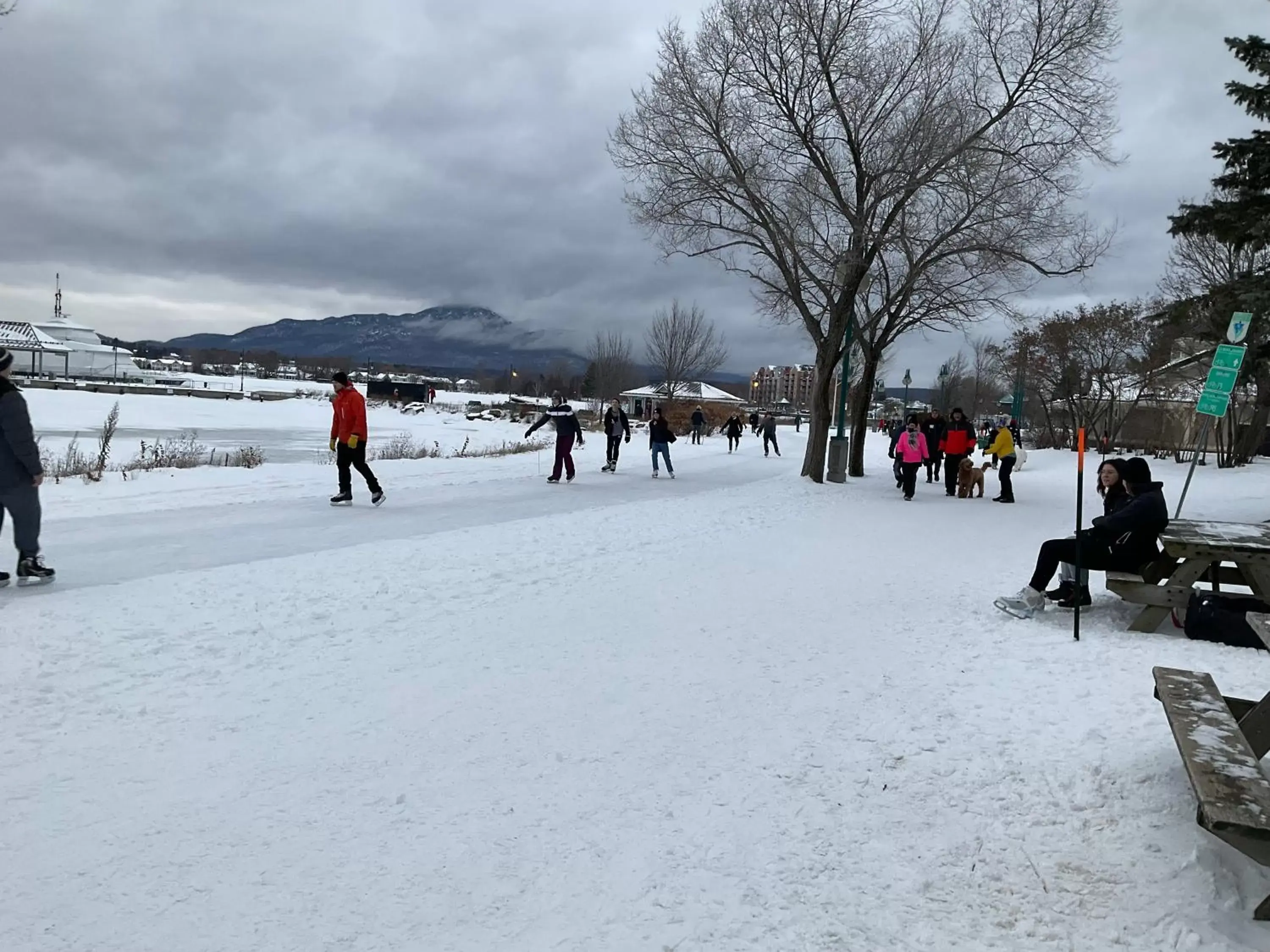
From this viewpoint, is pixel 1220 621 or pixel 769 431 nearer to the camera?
pixel 1220 621

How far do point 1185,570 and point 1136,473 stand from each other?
41.2 inches

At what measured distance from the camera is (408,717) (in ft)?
14.6

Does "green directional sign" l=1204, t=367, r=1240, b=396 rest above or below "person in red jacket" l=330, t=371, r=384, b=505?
above

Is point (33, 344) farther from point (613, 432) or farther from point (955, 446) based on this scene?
point (955, 446)

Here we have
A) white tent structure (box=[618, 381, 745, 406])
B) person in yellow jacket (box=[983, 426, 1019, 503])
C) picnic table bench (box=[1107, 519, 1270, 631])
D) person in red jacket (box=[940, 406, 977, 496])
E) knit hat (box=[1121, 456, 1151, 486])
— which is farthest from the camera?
white tent structure (box=[618, 381, 745, 406])

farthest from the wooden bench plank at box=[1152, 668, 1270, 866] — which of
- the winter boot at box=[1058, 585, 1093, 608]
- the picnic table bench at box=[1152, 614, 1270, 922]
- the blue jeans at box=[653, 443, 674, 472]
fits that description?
the blue jeans at box=[653, 443, 674, 472]

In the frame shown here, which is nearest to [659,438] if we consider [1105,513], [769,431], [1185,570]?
[1105,513]

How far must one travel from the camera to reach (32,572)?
21.5 feet

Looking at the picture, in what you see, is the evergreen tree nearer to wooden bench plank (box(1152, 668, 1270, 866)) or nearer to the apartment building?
wooden bench plank (box(1152, 668, 1270, 866))

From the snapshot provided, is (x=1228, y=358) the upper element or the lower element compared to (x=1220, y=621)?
upper

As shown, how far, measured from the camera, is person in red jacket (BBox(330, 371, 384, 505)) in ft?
37.8

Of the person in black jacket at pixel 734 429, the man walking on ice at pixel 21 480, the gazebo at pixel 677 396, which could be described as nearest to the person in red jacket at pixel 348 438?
the man walking on ice at pixel 21 480

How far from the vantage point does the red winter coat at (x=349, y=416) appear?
1152cm

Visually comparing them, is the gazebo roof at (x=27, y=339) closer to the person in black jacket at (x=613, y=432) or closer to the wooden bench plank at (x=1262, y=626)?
the person in black jacket at (x=613, y=432)
